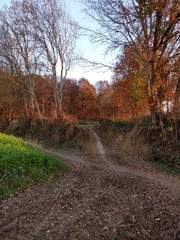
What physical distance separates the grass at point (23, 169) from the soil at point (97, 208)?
0.37 metres

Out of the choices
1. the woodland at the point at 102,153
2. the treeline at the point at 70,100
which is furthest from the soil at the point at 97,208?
the treeline at the point at 70,100

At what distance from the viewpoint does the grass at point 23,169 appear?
17.9ft

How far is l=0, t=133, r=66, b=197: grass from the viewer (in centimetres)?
547

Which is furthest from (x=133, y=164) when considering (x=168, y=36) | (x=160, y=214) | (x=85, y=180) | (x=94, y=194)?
(x=168, y=36)

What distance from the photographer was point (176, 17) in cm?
886

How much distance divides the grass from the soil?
37cm

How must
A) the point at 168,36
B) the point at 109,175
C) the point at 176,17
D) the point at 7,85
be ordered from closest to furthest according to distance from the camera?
the point at 109,175 → the point at 176,17 → the point at 168,36 → the point at 7,85

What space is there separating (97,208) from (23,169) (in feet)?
10.00

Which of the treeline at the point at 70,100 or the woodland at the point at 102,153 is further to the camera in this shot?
the treeline at the point at 70,100

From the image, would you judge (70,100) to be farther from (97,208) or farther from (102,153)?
(97,208)

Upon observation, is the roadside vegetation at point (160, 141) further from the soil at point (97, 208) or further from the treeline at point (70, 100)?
the treeline at point (70, 100)

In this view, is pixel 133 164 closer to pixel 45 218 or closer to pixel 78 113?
pixel 45 218

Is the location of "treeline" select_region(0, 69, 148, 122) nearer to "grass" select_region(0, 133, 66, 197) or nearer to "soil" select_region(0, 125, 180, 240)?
"soil" select_region(0, 125, 180, 240)

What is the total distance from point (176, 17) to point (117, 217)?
31.0 ft
